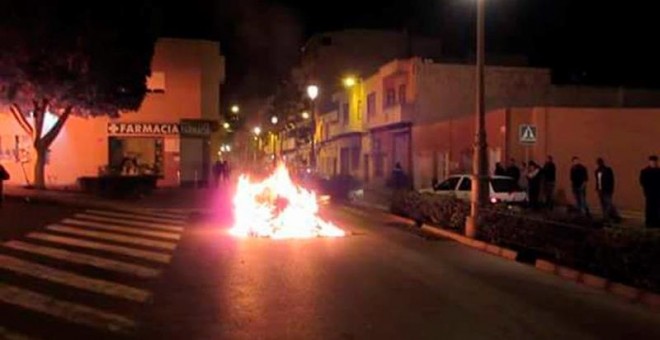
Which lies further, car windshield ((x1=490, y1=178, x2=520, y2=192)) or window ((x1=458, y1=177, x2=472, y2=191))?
window ((x1=458, y1=177, x2=472, y2=191))

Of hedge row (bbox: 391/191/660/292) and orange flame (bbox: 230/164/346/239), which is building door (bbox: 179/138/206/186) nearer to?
orange flame (bbox: 230/164/346/239)

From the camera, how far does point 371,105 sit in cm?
5475

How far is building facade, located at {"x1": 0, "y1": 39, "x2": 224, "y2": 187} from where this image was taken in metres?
46.5

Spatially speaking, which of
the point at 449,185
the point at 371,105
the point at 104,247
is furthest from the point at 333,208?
the point at 371,105

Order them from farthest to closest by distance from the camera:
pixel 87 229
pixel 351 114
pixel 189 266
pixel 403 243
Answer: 1. pixel 351 114
2. pixel 87 229
3. pixel 403 243
4. pixel 189 266

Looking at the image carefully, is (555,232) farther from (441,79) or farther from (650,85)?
(650,85)

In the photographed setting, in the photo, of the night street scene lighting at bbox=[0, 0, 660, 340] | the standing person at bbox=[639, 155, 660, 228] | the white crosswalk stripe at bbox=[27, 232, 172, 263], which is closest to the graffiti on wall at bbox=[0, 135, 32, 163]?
the night street scene lighting at bbox=[0, 0, 660, 340]

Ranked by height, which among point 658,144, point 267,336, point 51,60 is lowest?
point 267,336

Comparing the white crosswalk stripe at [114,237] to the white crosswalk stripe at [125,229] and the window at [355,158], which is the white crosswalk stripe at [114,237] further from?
the window at [355,158]

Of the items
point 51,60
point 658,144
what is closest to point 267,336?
point 658,144

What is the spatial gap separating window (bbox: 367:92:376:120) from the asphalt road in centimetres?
3720

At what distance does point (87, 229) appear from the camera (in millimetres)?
20141

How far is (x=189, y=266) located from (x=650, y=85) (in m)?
42.8

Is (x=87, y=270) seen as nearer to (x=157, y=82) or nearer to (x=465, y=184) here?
(x=465, y=184)
